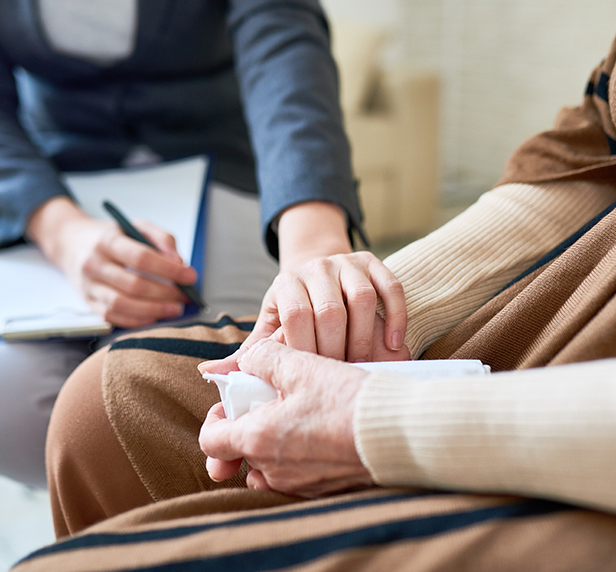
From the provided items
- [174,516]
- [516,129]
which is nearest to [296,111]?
[174,516]

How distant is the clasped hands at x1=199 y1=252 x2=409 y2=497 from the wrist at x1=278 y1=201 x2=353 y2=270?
0.11 m

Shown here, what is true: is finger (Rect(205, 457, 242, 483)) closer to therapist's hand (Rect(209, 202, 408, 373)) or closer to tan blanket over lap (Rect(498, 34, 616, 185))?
therapist's hand (Rect(209, 202, 408, 373))

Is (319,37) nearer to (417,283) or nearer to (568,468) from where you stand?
(417,283)

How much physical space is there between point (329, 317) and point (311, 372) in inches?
2.8

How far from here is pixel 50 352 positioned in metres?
0.63

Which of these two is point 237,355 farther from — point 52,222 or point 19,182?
point 19,182

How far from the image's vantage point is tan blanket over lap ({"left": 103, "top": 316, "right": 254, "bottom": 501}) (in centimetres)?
42

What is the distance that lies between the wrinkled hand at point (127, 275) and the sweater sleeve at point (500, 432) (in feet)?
1.26

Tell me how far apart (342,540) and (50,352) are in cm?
48

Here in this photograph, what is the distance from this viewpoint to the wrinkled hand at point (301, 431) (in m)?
0.33

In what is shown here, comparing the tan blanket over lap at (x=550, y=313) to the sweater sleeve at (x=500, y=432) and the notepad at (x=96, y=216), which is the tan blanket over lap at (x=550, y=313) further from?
the notepad at (x=96, y=216)

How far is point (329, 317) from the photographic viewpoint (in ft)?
1.34

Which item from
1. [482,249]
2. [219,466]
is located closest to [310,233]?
[482,249]

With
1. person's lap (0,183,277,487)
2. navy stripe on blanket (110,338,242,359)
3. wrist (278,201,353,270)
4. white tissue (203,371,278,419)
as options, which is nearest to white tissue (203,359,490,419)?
white tissue (203,371,278,419)
